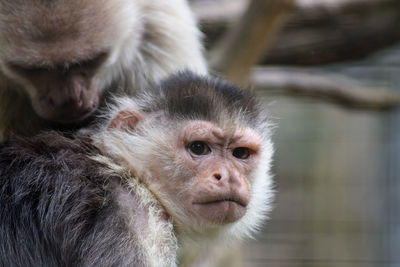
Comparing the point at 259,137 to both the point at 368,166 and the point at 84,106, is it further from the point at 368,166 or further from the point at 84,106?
the point at 368,166

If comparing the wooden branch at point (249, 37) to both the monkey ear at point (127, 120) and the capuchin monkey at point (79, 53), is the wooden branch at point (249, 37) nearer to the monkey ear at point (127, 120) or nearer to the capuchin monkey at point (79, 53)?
the capuchin monkey at point (79, 53)

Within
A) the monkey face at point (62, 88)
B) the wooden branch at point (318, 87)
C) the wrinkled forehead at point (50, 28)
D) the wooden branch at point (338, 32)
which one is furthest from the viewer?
the wooden branch at point (318, 87)

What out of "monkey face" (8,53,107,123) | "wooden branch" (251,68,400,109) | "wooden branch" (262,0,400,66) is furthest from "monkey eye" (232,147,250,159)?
"wooden branch" (251,68,400,109)

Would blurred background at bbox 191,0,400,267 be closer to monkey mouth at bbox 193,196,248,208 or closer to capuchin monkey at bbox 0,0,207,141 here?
capuchin monkey at bbox 0,0,207,141

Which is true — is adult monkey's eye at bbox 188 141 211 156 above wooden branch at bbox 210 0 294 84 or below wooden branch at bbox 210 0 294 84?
above

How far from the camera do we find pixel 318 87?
6.15 m

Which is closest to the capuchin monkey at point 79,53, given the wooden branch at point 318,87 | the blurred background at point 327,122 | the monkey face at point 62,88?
the monkey face at point 62,88

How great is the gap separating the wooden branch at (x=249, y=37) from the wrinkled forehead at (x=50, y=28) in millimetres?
1221

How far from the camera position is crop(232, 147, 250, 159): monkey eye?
3125 mm

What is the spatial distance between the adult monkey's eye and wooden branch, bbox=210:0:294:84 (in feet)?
4.64

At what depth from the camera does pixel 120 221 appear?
9.09ft

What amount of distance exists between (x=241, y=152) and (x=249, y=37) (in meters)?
1.48

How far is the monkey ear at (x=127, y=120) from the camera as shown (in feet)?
10.7

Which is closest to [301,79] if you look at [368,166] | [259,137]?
[368,166]
